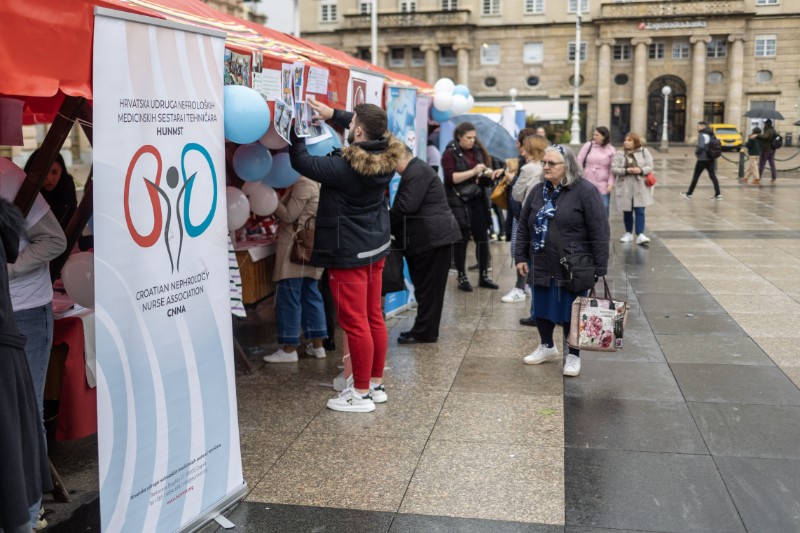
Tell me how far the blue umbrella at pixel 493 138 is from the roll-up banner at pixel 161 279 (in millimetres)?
8628

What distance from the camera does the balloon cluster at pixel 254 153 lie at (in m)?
4.79

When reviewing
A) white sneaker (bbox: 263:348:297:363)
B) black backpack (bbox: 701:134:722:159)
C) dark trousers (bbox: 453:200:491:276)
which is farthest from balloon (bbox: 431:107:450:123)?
black backpack (bbox: 701:134:722:159)

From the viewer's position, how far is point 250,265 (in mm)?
7195

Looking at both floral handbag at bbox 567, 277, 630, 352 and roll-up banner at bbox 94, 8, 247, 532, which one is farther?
floral handbag at bbox 567, 277, 630, 352

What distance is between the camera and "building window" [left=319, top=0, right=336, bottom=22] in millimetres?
75375

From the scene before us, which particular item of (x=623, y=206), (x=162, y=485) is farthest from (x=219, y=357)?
(x=623, y=206)

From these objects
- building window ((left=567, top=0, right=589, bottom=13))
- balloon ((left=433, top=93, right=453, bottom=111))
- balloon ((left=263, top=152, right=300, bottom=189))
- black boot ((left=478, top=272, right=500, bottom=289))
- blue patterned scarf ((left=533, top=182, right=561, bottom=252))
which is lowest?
black boot ((left=478, top=272, right=500, bottom=289))

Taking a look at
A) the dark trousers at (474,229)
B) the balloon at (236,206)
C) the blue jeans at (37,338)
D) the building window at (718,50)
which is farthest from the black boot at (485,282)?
the building window at (718,50)

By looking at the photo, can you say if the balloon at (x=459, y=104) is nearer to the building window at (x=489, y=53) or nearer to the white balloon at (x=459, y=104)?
the white balloon at (x=459, y=104)

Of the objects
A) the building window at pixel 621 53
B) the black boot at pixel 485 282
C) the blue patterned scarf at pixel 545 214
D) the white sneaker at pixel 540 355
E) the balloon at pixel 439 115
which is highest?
the building window at pixel 621 53

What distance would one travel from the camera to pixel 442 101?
1073 centimetres

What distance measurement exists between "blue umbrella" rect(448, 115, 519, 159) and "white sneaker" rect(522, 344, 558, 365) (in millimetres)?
5782

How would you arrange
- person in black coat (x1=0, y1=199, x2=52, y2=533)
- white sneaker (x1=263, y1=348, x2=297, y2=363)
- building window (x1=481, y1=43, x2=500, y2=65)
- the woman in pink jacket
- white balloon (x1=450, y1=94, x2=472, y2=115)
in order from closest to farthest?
person in black coat (x1=0, y1=199, x2=52, y2=533) < white sneaker (x1=263, y1=348, x2=297, y2=363) < white balloon (x1=450, y1=94, x2=472, y2=115) < the woman in pink jacket < building window (x1=481, y1=43, x2=500, y2=65)

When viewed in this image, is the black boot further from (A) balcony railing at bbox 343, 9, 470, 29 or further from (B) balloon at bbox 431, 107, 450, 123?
(A) balcony railing at bbox 343, 9, 470, 29
